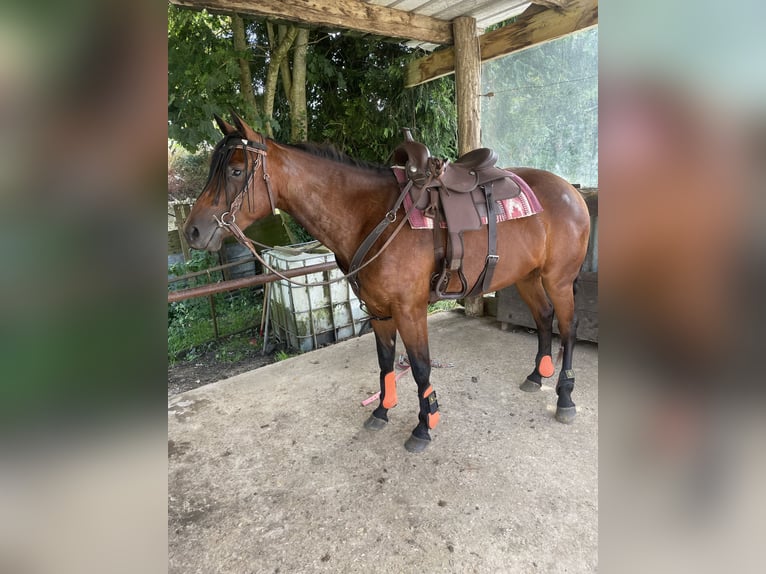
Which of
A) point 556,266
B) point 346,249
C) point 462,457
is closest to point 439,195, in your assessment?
point 346,249

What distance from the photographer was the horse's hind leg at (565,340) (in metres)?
2.44

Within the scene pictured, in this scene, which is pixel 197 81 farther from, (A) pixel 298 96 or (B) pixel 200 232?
(B) pixel 200 232

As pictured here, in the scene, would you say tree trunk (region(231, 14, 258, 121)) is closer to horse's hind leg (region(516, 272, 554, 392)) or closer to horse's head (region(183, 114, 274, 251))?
horse's head (region(183, 114, 274, 251))

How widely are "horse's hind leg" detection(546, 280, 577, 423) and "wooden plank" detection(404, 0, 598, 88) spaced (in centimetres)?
203

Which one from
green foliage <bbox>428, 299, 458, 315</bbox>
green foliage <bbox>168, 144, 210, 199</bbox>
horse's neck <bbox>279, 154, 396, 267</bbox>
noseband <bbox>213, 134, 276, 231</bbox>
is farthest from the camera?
green foliage <bbox>168, 144, 210, 199</bbox>

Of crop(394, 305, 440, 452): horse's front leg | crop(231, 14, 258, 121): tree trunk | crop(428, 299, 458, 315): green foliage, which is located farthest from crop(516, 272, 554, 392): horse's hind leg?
crop(231, 14, 258, 121): tree trunk

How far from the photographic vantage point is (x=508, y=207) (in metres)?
2.29

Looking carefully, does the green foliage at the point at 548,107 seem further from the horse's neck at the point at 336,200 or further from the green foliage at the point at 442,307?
the horse's neck at the point at 336,200

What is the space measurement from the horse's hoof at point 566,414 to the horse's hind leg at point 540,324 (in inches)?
13.9

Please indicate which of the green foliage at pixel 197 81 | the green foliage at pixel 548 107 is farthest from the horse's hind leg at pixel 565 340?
the green foliage at pixel 197 81

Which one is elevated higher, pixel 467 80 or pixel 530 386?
pixel 467 80

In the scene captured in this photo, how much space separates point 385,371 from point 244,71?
4465 millimetres

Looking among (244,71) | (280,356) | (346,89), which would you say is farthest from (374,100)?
(280,356)

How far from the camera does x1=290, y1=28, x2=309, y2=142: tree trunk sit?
203 inches
